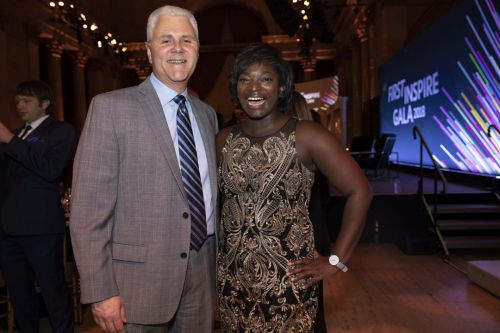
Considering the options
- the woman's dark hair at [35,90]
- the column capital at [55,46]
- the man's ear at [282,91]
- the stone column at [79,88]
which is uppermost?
the column capital at [55,46]

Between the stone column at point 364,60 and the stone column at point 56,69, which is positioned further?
the stone column at point 56,69

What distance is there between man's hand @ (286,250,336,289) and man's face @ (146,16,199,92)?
2.84ft

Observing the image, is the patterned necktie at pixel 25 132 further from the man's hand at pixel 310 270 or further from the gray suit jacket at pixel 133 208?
the man's hand at pixel 310 270

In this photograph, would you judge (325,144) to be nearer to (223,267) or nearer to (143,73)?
(223,267)

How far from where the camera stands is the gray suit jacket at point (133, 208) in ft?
5.29

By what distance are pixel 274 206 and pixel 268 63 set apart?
57 centimetres

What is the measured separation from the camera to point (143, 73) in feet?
73.8

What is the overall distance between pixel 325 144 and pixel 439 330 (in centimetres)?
264

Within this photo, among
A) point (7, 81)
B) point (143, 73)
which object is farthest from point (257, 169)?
point (143, 73)

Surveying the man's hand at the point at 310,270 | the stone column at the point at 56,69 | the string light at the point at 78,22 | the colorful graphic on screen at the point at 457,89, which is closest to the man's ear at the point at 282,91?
the man's hand at the point at 310,270

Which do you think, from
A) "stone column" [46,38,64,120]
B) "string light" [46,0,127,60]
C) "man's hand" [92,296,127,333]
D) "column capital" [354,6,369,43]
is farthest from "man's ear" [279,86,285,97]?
"stone column" [46,38,64,120]

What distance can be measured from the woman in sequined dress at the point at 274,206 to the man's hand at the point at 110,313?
0.43 metres

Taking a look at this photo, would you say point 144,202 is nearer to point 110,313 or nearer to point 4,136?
point 110,313

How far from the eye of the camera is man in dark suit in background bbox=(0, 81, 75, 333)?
9.37 feet
